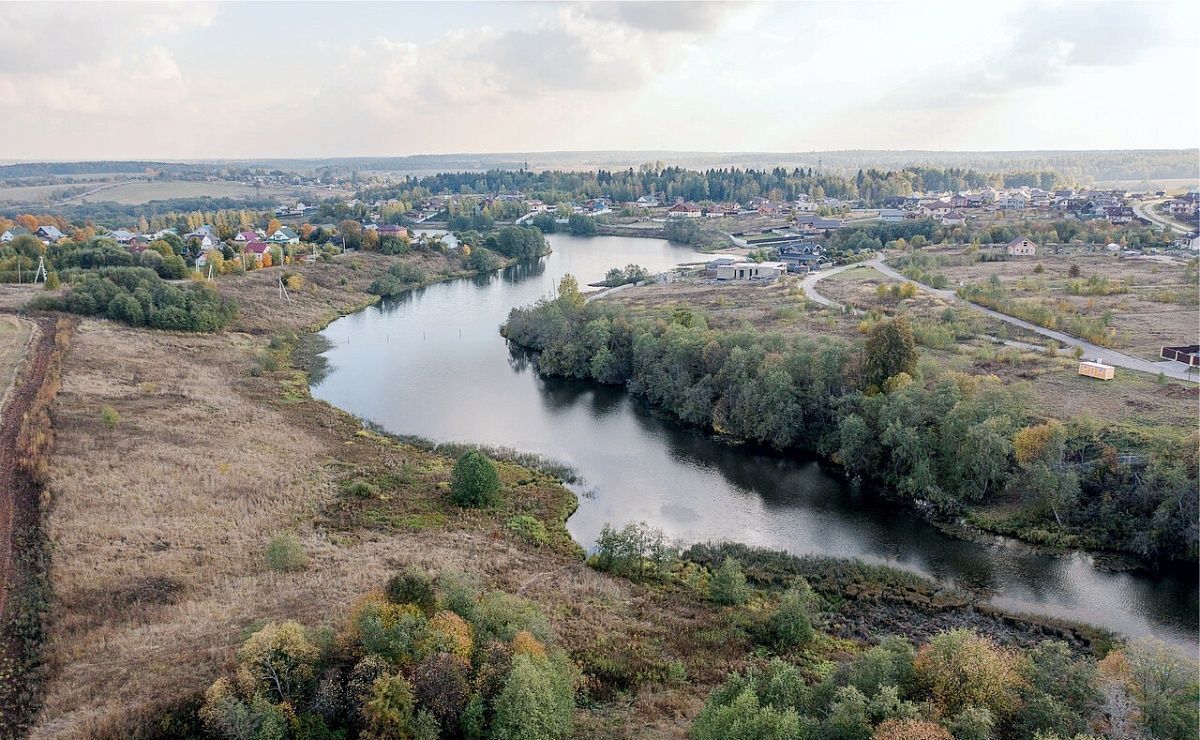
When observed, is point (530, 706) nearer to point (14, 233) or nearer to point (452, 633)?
point (452, 633)

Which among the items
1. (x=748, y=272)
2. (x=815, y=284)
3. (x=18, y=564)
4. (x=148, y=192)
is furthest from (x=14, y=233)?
(x=148, y=192)

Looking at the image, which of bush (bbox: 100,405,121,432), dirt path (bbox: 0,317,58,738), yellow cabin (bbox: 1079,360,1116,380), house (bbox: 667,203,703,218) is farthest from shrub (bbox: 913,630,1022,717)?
house (bbox: 667,203,703,218)

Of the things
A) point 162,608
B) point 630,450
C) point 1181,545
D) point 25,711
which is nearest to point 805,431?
point 630,450

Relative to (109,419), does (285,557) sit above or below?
below

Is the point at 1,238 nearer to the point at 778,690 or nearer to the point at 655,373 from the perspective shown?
the point at 655,373

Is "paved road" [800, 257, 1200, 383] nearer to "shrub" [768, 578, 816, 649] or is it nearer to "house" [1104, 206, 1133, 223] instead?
"shrub" [768, 578, 816, 649]

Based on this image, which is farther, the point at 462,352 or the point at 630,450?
the point at 462,352

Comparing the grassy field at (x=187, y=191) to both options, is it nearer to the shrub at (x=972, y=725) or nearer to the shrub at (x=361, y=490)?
the shrub at (x=361, y=490)
